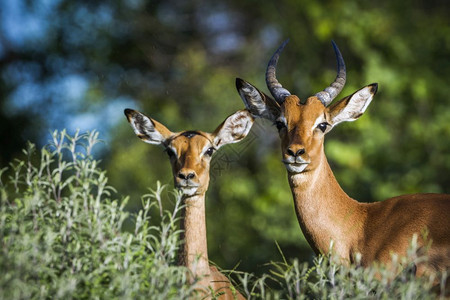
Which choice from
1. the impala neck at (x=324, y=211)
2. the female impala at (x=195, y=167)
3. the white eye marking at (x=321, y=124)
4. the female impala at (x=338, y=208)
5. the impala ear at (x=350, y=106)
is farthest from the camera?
→ the impala ear at (x=350, y=106)

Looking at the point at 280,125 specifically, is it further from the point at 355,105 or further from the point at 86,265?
the point at 86,265

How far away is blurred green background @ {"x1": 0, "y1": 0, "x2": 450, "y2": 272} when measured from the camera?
560 inches

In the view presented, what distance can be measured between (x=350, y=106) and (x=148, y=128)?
1.81 m

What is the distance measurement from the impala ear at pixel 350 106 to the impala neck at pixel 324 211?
48cm

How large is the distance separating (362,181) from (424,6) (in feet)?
16.8

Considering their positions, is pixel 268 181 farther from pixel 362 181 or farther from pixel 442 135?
pixel 442 135

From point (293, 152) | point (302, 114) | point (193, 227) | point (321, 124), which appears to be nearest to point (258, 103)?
point (302, 114)

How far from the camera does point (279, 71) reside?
16.9 meters

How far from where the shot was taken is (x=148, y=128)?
271 inches

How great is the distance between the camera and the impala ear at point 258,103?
22.6 ft

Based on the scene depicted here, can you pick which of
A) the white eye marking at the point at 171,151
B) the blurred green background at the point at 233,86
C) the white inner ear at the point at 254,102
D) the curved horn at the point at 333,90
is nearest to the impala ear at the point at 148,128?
the white eye marking at the point at 171,151

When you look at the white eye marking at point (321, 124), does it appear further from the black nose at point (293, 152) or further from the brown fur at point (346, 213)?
the black nose at point (293, 152)

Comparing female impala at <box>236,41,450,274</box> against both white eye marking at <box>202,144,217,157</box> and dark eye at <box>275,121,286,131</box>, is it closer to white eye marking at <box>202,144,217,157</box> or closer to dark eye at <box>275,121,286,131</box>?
dark eye at <box>275,121,286,131</box>

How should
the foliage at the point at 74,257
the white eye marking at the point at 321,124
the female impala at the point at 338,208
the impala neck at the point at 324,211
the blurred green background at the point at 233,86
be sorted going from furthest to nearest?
the blurred green background at the point at 233,86 < the white eye marking at the point at 321,124 < the impala neck at the point at 324,211 < the female impala at the point at 338,208 < the foliage at the point at 74,257
